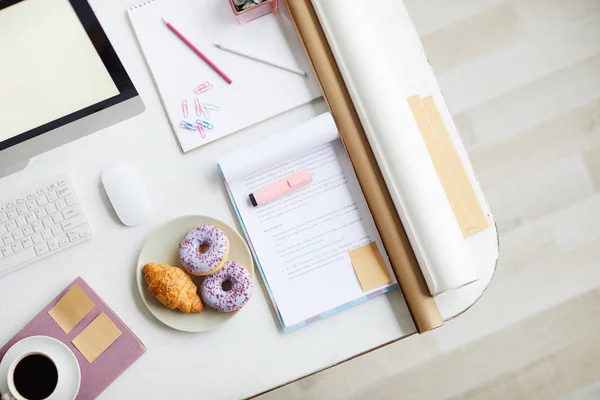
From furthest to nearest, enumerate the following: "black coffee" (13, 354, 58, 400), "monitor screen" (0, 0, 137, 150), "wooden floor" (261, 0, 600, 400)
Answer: "wooden floor" (261, 0, 600, 400)
"black coffee" (13, 354, 58, 400)
"monitor screen" (0, 0, 137, 150)

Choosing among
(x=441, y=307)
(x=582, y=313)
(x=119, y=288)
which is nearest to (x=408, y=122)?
(x=441, y=307)

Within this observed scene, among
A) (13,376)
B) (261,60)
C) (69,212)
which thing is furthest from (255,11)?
(13,376)

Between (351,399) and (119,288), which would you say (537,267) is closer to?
(351,399)

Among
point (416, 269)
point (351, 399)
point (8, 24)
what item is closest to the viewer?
point (8, 24)

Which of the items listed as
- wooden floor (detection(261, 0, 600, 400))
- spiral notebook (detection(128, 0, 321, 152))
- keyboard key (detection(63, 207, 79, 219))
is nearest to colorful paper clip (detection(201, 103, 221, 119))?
spiral notebook (detection(128, 0, 321, 152))

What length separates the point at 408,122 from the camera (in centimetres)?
76

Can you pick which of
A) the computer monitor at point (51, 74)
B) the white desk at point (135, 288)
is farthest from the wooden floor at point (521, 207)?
the computer monitor at point (51, 74)

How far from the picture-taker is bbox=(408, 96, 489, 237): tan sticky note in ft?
2.61

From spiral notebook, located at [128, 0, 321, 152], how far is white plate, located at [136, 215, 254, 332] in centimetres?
12

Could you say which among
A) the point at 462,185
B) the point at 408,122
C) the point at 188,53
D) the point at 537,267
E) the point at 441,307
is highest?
the point at 188,53

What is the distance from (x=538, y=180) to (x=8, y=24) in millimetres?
1190

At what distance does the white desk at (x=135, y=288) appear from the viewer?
79 cm

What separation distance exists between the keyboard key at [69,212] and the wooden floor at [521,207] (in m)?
0.74

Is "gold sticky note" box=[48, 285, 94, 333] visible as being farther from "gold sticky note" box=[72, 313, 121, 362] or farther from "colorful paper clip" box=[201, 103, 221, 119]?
"colorful paper clip" box=[201, 103, 221, 119]
